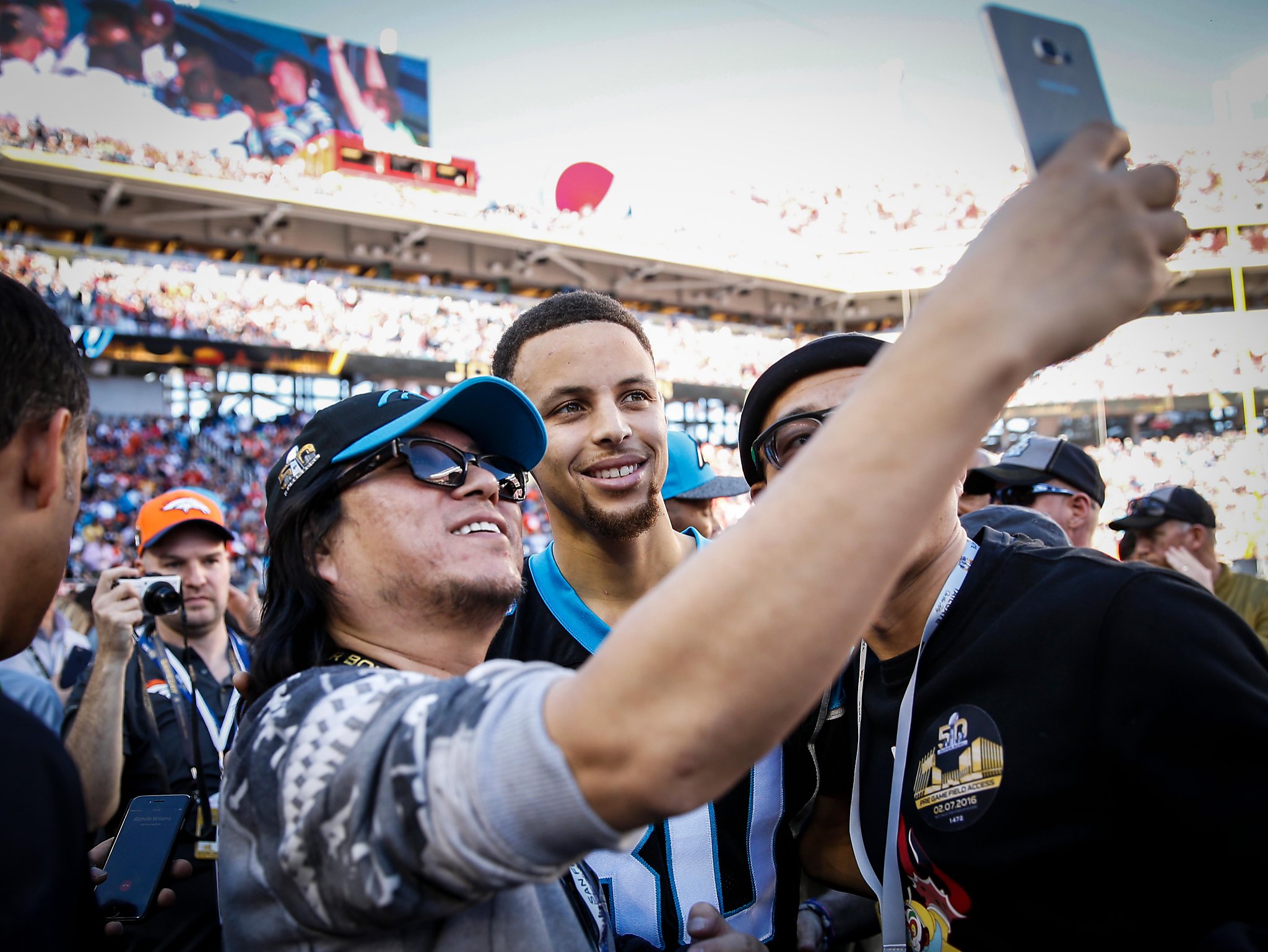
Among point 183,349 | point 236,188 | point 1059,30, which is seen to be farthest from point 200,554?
point 236,188

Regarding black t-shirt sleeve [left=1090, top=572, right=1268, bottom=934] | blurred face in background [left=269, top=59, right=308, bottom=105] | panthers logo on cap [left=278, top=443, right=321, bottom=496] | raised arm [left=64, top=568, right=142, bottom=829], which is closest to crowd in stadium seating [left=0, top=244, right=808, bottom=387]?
blurred face in background [left=269, top=59, right=308, bottom=105]

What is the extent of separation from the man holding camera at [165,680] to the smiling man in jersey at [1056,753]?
2057 millimetres

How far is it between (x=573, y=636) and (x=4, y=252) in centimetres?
2157

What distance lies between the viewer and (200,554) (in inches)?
176

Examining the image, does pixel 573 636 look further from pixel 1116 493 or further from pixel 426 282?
pixel 426 282

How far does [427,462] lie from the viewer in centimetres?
167

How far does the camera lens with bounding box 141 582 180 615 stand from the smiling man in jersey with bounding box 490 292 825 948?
194cm

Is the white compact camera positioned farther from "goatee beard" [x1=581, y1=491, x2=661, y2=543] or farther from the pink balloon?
the pink balloon

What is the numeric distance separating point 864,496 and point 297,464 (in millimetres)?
1291

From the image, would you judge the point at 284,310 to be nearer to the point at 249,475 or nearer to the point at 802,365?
the point at 249,475

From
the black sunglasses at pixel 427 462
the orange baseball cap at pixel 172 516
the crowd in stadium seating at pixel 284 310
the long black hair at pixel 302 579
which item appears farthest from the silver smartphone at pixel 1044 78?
the crowd in stadium seating at pixel 284 310

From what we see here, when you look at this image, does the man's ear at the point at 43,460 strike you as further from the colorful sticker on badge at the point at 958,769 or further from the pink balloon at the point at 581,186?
the pink balloon at the point at 581,186

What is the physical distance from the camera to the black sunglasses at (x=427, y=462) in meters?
1.61

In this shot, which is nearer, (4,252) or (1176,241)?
(1176,241)
